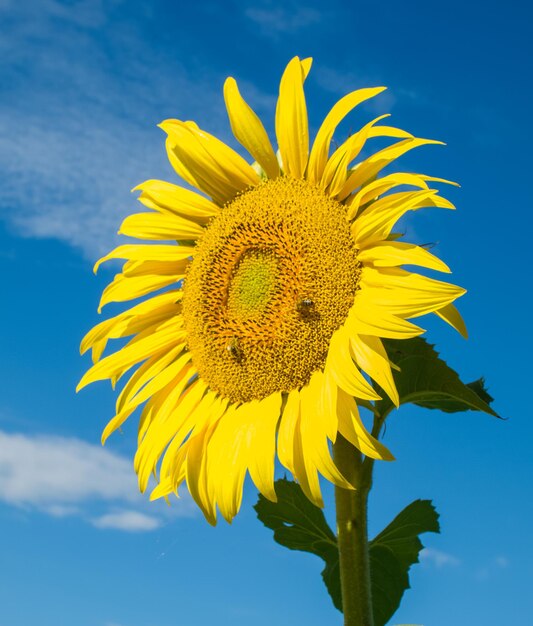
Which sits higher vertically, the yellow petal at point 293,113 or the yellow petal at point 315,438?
the yellow petal at point 293,113

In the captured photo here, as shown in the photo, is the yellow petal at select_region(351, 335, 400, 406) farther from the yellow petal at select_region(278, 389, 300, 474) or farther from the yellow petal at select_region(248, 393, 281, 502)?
the yellow petal at select_region(248, 393, 281, 502)

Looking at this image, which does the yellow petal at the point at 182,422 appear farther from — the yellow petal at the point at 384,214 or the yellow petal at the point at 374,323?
the yellow petal at the point at 384,214

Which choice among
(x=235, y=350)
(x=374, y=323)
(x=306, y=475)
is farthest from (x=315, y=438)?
(x=235, y=350)

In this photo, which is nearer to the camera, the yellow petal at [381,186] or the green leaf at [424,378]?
the yellow petal at [381,186]

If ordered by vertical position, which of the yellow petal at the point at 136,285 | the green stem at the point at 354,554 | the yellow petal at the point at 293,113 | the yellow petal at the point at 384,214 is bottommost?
the green stem at the point at 354,554

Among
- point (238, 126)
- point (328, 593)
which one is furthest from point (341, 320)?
point (328, 593)

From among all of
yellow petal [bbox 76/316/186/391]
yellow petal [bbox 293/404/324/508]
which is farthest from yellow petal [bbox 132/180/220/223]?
yellow petal [bbox 293/404/324/508]

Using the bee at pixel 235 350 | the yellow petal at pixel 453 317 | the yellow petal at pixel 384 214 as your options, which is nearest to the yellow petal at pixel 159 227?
the bee at pixel 235 350

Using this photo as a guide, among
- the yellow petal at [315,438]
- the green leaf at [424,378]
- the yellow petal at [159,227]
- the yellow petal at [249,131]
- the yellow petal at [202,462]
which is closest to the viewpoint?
the yellow petal at [315,438]
